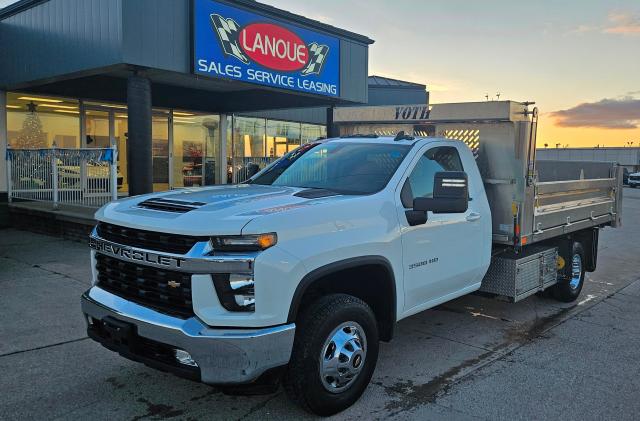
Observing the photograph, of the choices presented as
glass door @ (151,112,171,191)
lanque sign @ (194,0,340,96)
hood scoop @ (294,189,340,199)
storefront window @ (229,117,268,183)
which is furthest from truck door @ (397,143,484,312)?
storefront window @ (229,117,268,183)

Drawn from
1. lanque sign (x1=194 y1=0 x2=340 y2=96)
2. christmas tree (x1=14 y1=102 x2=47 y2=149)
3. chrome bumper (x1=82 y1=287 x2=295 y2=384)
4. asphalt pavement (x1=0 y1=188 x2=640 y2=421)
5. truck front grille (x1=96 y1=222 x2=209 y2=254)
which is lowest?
asphalt pavement (x1=0 y1=188 x2=640 y2=421)

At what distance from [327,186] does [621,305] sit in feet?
15.6

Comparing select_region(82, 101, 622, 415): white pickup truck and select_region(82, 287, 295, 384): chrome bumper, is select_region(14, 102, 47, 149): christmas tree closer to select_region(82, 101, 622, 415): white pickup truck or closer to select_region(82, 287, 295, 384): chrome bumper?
select_region(82, 101, 622, 415): white pickup truck

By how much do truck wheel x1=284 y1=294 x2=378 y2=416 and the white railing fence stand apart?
299 inches

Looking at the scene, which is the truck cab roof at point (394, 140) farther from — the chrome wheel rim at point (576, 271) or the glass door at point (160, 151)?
the glass door at point (160, 151)

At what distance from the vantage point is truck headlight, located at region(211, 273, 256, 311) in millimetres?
3111

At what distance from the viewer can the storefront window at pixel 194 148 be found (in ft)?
59.1

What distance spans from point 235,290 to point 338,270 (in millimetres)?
746

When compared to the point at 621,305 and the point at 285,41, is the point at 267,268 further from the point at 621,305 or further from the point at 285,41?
the point at 285,41

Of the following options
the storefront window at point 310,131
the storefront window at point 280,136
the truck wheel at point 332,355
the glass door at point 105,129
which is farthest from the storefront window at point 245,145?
the truck wheel at point 332,355

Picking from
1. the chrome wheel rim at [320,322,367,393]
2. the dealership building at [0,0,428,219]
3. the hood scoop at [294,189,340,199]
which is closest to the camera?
the chrome wheel rim at [320,322,367,393]

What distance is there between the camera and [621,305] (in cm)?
702

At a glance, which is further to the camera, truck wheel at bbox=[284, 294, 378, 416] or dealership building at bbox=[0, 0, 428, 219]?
dealership building at bbox=[0, 0, 428, 219]

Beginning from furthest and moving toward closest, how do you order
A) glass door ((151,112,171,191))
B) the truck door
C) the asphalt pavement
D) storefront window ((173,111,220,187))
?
storefront window ((173,111,220,187)) < glass door ((151,112,171,191)) < the truck door < the asphalt pavement
